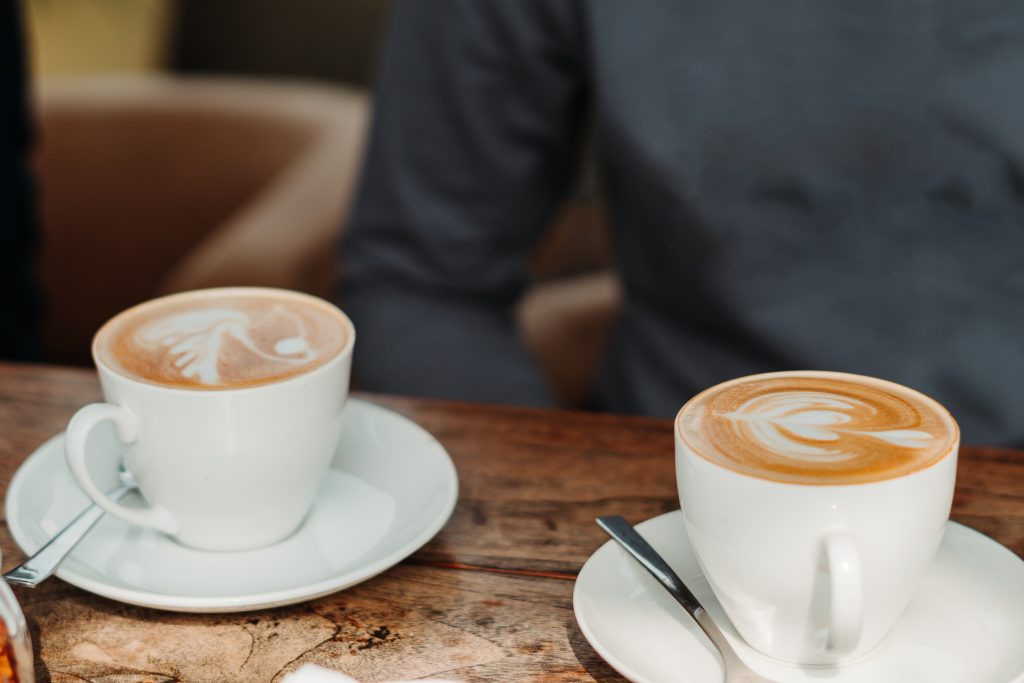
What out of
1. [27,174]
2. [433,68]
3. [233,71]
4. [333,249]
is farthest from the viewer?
[233,71]

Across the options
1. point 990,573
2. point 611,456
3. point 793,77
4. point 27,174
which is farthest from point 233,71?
point 990,573

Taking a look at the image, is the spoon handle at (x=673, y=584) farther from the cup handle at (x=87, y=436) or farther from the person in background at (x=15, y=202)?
the person in background at (x=15, y=202)

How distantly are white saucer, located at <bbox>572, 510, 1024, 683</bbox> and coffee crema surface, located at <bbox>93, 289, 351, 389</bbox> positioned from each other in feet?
0.53

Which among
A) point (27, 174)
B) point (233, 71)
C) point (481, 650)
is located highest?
point (481, 650)

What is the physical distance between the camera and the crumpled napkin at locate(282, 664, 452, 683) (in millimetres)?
398

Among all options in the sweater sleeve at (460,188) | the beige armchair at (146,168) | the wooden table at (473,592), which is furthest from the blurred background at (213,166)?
the wooden table at (473,592)

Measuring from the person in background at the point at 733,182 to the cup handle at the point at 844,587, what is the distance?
0.48 meters

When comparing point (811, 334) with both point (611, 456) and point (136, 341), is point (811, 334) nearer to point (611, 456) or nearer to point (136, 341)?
point (611, 456)

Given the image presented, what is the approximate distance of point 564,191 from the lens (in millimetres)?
1034

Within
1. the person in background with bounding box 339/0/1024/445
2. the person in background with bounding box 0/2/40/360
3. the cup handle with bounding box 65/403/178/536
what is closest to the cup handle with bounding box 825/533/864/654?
the cup handle with bounding box 65/403/178/536

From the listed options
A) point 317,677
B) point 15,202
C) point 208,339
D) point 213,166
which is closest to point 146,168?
point 213,166

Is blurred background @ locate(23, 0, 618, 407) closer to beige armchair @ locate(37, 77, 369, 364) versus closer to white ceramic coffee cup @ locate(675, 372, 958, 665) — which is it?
beige armchair @ locate(37, 77, 369, 364)

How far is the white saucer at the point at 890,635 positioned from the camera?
0.39m

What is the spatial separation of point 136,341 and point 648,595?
0.25m
